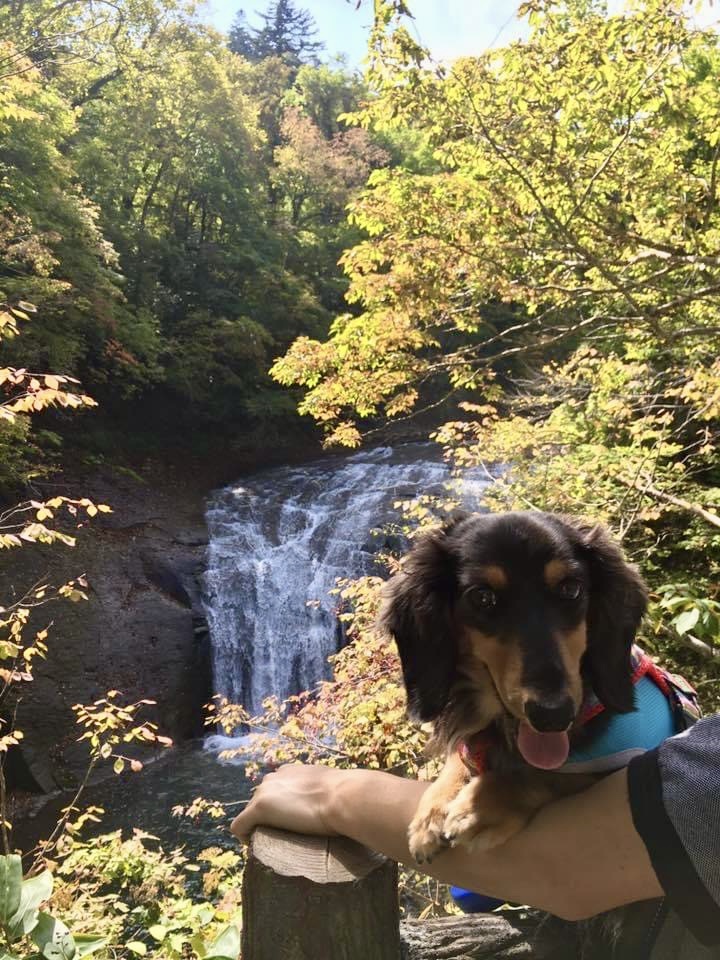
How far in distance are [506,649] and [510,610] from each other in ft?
0.28

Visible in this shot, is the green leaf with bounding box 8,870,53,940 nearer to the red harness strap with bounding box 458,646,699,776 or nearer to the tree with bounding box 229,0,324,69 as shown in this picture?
the red harness strap with bounding box 458,646,699,776

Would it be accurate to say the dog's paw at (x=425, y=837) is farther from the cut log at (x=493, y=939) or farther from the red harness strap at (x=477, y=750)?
the cut log at (x=493, y=939)

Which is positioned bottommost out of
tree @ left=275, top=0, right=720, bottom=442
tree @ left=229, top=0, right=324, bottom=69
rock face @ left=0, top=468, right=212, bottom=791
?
rock face @ left=0, top=468, right=212, bottom=791

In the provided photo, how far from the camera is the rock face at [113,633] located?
28.8 feet

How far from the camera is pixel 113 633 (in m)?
10.0

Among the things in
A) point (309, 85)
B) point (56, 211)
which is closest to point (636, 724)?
point (56, 211)

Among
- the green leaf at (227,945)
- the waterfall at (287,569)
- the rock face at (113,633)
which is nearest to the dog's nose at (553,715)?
the green leaf at (227,945)

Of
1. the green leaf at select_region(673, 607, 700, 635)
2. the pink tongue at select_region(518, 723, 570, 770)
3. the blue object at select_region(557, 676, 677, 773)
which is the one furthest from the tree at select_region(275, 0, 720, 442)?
the pink tongue at select_region(518, 723, 570, 770)

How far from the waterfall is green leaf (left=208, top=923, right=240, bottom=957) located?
7.89 m

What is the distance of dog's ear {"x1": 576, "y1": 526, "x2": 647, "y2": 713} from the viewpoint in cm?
134

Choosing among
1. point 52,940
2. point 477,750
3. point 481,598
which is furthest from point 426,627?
point 52,940

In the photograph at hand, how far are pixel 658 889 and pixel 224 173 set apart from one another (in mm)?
20205

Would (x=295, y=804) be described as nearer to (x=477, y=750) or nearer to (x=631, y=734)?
(x=477, y=750)

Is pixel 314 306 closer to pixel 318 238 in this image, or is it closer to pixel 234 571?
pixel 318 238
